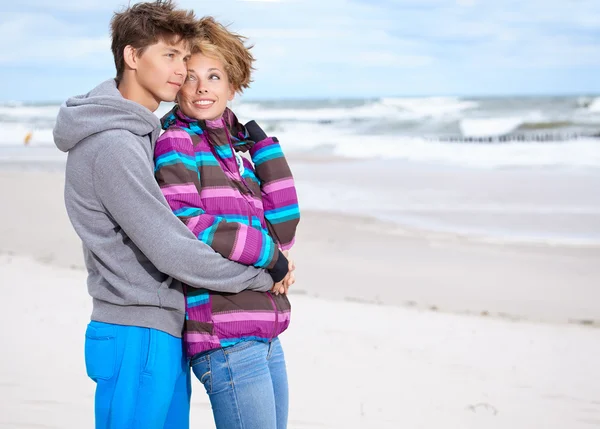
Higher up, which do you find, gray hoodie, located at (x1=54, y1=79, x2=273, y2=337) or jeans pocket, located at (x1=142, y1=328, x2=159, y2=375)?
gray hoodie, located at (x1=54, y1=79, x2=273, y2=337)

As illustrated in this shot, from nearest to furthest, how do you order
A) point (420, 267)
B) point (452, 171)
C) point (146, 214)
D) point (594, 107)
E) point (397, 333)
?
point (146, 214)
point (397, 333)
point (420, 267)
point (452, 171)
point (594, 107)

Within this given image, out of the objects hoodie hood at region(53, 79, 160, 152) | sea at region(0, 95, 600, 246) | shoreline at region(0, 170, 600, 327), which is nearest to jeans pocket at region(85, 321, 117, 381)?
hoodie hood at region(53, 79, 160, 152)

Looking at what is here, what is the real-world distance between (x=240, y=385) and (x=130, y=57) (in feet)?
3.47

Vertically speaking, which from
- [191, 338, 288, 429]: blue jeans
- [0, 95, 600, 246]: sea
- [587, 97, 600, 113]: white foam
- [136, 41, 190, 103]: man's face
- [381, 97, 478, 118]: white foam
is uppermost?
[136, 41, 190, 103]: man's face

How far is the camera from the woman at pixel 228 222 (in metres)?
2.19

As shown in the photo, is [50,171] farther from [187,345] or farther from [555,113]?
[555,113]

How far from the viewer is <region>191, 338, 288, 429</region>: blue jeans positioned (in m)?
2.20

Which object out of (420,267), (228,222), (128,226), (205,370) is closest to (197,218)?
(228,222)

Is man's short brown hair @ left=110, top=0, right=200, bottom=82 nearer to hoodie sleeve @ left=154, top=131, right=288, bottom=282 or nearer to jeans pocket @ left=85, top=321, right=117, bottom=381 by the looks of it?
hoodie sleeve @ left=154, top=131, right=288, bottom=282

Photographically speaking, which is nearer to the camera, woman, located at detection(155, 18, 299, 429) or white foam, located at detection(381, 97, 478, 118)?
woman, located at detection(155, 18, 299, 429)

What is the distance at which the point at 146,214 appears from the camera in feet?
6.80

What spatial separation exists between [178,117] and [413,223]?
809cm

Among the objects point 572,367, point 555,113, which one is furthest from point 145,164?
point 555,113

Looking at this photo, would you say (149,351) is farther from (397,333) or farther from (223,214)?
(397,333)
